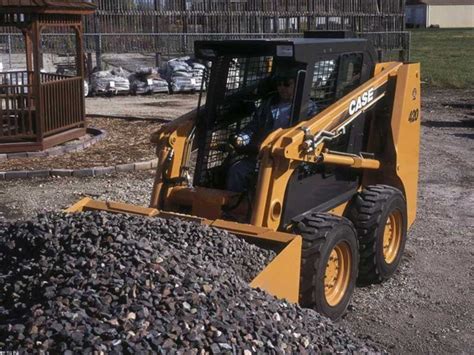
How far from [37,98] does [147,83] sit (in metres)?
9.21

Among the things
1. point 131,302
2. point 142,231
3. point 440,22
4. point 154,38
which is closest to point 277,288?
point 142,231

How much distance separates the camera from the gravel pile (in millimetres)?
4043

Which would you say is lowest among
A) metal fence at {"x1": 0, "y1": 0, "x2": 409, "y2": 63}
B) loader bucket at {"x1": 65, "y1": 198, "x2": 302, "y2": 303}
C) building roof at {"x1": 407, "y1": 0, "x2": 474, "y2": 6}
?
loader bucket at {"x1": 65, "y1": 198, "x2": 302, "y2": 303}

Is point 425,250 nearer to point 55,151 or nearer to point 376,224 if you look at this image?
point 376,224

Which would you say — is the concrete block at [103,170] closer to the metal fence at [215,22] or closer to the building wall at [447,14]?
the metal fence at [215,22]

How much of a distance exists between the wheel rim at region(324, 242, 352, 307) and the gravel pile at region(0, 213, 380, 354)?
0.97 metres

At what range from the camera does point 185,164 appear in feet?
22.7

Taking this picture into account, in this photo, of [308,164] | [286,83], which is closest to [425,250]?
[308,164]

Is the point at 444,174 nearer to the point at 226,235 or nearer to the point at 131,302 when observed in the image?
the point at 226,235

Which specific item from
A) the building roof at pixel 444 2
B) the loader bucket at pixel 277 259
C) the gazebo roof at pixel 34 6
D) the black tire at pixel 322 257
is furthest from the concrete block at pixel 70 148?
the building roof at pixel 444 2

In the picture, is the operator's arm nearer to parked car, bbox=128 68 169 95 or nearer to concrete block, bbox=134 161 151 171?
concrete block, bbox=134 161 151 171

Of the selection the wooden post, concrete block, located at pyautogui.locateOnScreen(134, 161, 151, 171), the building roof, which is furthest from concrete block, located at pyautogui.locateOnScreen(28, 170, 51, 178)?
the building roof

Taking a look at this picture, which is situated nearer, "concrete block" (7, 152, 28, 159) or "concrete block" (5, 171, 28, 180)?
"concrete block" (5, 171, 28, 180)

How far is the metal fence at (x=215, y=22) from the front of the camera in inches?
989
